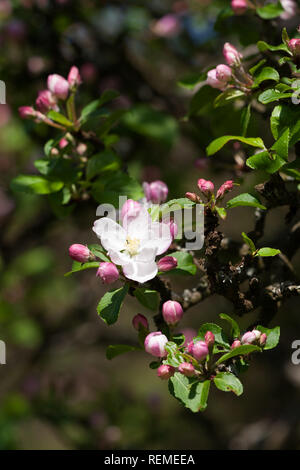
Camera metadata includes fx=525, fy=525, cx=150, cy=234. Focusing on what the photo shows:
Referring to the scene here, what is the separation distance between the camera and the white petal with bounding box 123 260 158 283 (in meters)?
0.86

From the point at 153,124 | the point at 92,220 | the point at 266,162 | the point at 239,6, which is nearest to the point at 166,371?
the point at 266,162

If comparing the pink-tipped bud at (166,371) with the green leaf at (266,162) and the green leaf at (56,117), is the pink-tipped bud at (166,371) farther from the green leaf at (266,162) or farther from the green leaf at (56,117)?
the green leaf at (56,117)

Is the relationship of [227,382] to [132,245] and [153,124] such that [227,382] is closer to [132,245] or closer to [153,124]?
[132,245]

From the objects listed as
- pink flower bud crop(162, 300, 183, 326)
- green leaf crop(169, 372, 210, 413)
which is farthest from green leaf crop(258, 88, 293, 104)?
green leaf crop(169, 372, 210, 413)

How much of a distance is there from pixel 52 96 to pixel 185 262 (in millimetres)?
474

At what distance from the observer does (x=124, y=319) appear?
368 cm

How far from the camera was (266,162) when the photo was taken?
2.99 feet

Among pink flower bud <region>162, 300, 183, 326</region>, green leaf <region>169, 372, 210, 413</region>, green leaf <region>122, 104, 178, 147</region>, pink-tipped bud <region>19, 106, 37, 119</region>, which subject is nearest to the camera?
green leaf <region>169, 372, 210, 413</region>

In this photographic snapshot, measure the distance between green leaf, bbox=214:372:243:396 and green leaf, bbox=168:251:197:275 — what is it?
20cm

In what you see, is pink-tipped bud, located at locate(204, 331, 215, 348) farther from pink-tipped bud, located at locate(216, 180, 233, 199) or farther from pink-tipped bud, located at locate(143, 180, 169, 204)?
pink-tipped bud, located at locate(143, 180, 169, 204)
